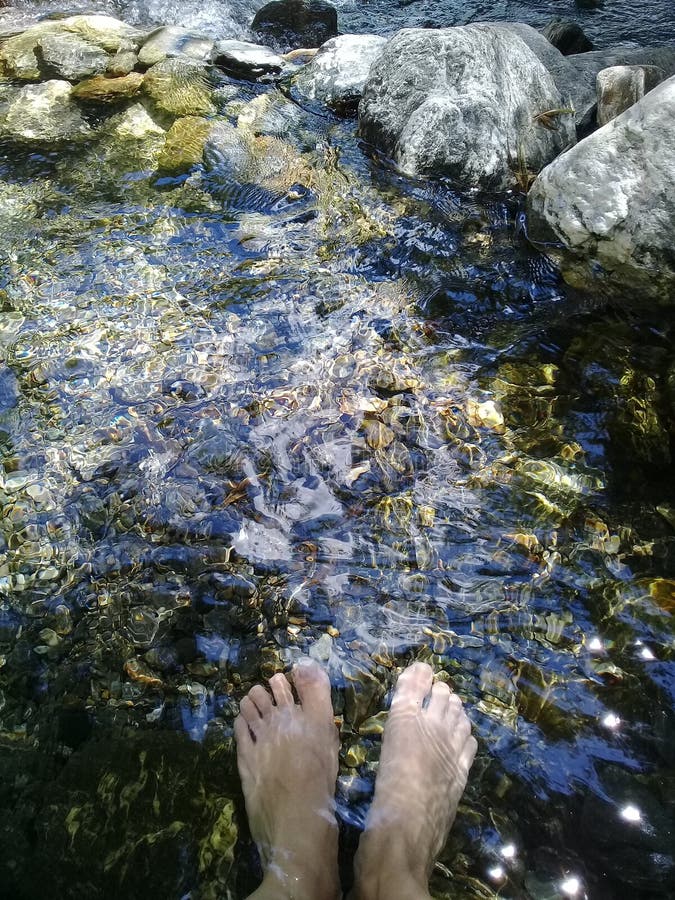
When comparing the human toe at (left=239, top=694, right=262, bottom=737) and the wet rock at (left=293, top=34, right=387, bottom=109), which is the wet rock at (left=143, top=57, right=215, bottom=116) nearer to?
the wet rock at (left=293, top=34, right=387, bottom=109)

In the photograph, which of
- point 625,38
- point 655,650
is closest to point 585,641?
point 655,650

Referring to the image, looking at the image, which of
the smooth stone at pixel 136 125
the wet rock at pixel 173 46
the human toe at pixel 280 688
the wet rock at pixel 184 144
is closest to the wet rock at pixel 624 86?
the wet rock at pixel 184 144

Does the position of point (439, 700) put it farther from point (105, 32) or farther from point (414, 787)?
point (105, 32)

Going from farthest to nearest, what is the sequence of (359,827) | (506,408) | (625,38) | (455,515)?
(625,38)
(506,408)
(455,515)
(359,827)

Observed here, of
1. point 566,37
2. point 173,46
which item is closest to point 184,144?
point 173,46

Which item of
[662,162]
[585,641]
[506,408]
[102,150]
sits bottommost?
[585,641]

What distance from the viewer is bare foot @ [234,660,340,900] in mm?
1871

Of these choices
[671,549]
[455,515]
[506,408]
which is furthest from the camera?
[506,408]

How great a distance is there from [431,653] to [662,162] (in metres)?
2.65

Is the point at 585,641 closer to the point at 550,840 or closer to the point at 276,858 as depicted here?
the point at 550,840

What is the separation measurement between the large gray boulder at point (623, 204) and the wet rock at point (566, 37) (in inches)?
140

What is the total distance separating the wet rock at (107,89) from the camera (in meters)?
5.42

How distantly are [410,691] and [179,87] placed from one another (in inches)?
215

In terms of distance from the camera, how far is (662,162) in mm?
3049
